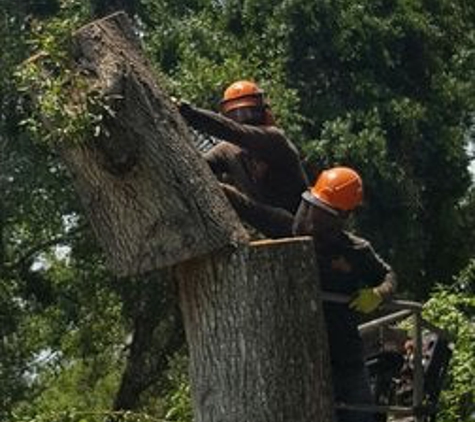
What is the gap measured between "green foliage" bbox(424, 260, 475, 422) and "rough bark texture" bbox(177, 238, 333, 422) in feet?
9.81

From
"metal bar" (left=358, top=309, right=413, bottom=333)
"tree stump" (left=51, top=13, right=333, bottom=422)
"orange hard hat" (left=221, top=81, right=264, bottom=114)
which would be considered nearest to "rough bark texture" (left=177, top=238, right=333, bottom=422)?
"tree stump" (left=51, top=13, right=333, bottom=422)

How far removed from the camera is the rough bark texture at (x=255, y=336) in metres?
6.00

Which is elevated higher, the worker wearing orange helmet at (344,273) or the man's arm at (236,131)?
the man's arm at (236,131)

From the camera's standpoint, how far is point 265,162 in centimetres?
713

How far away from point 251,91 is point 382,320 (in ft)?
4.63

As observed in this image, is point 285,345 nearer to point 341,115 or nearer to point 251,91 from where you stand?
point 251,91

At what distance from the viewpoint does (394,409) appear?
7.21 m

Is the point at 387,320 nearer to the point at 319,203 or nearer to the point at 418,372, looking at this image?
the point at 418,372

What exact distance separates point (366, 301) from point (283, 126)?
27.7 ft

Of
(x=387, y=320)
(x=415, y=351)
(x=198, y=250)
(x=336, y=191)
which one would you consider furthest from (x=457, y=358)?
(x=198, y=250)

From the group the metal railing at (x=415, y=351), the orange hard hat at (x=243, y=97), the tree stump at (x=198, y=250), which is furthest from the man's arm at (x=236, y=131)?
the metal railing at (x=415, y=351)

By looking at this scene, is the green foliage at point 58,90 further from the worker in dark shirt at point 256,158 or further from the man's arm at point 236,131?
the worker in dark shirt at point 256,158

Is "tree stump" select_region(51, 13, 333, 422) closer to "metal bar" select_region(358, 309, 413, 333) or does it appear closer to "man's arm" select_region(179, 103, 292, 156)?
"man's arm" select_region(179, 103, 292, 156)

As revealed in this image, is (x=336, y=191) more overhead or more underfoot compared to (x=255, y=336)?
more overhead
